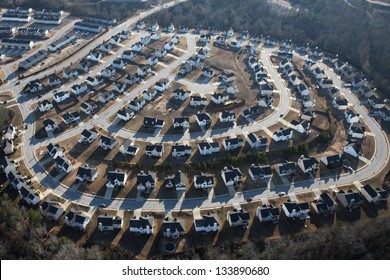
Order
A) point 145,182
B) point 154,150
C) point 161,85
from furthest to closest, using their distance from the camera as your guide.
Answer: point 161,85
point 154,150
point 145,182

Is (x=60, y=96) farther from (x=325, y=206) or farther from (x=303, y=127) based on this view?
(x=325, y=206)

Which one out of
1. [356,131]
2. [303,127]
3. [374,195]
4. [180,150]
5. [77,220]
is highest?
[356,131]

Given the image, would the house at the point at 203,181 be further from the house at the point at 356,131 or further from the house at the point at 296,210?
the house at the point at 356,131

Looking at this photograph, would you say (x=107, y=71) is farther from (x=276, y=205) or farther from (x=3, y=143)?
(x=276, y=205)

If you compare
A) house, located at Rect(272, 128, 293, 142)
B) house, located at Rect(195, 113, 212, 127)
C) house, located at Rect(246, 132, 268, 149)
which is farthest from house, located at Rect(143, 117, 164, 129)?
house, located at Rect(272, 128, 293, 142)

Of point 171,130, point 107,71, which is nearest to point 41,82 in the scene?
point 107,71

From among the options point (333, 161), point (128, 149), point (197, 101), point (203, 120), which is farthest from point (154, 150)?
point (333, 161)

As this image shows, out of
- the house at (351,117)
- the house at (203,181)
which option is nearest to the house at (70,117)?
the house at (203,181)
